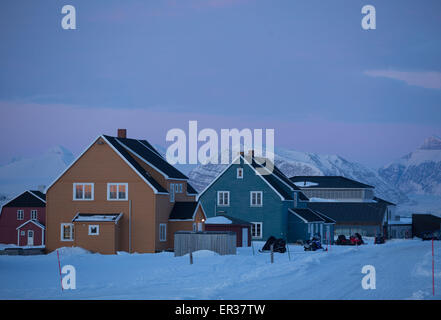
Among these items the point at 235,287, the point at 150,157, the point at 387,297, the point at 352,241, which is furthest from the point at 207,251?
the point at 352,241

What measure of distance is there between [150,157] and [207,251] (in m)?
15.6

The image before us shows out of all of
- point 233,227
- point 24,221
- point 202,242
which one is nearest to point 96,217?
point 202,242

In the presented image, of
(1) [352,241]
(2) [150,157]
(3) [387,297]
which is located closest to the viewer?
(3) [387,297]

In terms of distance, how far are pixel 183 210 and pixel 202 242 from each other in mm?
10635

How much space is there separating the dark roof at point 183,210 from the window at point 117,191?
5.12 metres

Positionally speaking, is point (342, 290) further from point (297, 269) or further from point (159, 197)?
point (159, 197)

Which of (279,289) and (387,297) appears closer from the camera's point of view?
(387,297)

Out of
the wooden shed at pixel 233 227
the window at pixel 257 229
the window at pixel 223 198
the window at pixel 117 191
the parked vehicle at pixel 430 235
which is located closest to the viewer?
the window at pixel 117 191

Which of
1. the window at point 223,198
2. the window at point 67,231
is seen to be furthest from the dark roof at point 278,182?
the window at point 67,231

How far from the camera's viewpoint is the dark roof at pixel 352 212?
105250mm

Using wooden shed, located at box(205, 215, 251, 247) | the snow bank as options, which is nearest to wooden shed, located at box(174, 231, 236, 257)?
the snow bank

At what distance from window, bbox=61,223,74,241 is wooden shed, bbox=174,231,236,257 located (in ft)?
35.3

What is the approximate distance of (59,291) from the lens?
28.3 metres

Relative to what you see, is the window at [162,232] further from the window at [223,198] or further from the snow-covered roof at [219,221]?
the window at [223,198]
